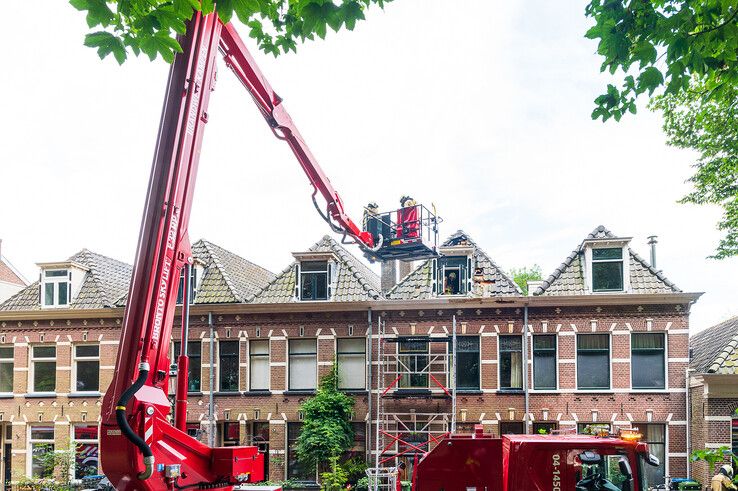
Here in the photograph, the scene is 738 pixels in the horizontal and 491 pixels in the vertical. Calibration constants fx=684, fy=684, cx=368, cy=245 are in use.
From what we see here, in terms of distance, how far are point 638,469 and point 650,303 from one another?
456 inches

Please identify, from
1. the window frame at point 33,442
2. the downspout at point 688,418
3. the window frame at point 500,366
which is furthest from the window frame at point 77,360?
the downspout at point 688,418

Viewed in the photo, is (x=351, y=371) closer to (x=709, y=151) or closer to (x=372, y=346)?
(x=372, y=346)

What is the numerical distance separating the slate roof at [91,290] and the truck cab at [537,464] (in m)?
15.8

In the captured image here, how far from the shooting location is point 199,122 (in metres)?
8.05

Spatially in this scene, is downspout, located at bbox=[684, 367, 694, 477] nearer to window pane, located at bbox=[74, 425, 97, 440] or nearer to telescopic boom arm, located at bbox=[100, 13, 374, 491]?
telescopic boom arm, located at bbox=[100, 13, 374, 491]

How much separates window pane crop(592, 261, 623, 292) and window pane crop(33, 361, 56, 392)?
18.0m

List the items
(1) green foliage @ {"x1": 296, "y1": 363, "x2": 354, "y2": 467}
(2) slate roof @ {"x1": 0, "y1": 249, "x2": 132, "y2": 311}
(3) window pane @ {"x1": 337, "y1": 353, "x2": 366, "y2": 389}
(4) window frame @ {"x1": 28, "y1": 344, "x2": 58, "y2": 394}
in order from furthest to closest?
(2) slate roof @ {"x1": 0, "y1": 249, "x2": 132, "y2": 311}, (4) window frame @ {"x1": 28, "y1": 344, "x2": 58, "y2": 394}, (3) window pane @ {"x1": 337, "y1": 353, "x2": 366, "y2": 389}, (1) green foliage @ {"x1": 296, "y1": 363, "x2": 354, "y2": 467}

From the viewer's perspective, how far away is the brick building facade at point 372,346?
20.3 meters

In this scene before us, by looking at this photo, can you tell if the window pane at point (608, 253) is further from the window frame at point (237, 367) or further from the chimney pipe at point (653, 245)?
the window frame at point (237, 367)

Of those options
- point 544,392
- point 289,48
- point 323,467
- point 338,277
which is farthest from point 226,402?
point 289,48

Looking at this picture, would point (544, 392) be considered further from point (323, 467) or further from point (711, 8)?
point (711, 8)

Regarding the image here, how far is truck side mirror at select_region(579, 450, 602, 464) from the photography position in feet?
31.8

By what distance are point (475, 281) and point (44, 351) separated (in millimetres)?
14802

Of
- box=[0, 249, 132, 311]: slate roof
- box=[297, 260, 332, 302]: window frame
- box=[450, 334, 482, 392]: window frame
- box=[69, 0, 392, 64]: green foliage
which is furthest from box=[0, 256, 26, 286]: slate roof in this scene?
box=[69, 0, 392, 64]: green foliage
